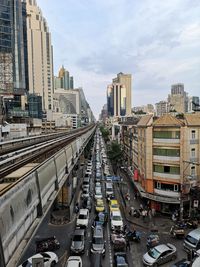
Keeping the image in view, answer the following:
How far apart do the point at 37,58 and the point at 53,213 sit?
14470cm

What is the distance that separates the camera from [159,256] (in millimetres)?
18062

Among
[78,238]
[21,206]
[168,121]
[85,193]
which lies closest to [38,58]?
[85,193]

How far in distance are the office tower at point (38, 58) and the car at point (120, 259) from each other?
5485 inches

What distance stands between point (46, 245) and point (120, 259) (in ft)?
20.0

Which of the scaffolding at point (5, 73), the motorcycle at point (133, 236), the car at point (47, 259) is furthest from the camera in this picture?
the scaffolding at point (5, 73)

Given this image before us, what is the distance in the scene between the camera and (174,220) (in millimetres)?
26016

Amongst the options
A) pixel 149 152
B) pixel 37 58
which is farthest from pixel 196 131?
pixel 37 58

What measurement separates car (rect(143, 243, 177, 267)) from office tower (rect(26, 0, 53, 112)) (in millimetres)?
139739

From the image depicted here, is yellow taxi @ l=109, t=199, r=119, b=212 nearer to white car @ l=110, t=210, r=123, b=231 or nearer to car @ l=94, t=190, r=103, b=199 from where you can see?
white car @ l=110, t=210, r=123, b=231

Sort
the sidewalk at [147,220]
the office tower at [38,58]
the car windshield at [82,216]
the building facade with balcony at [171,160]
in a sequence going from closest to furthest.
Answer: the sidewalk at [147,220] → the car windshield at [82,216] → the building facade with balcony at [171,160] → the office tower at [38,58]

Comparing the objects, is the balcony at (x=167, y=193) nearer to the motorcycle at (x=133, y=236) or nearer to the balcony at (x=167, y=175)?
the balcony at (x=167, y=175)

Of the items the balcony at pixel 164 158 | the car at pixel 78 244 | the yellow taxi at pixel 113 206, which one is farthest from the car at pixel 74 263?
the balcony at pixel 164 158

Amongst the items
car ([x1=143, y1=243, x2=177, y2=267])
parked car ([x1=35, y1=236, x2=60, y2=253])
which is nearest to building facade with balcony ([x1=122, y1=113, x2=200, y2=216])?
car ([x1=143, y1=243, x2=177, y2=267])

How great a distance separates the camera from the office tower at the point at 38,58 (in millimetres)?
153625
